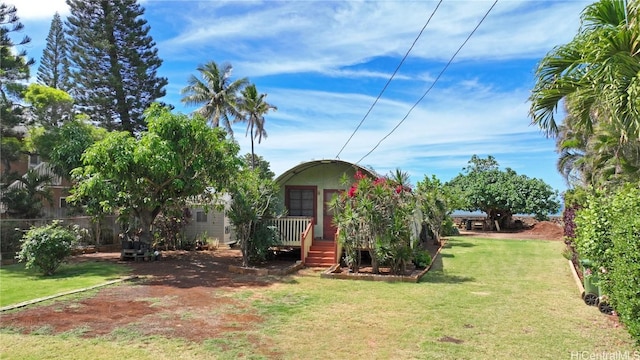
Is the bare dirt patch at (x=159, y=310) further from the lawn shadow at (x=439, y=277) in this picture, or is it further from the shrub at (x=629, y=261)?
the shrub at (x=629, y=261)

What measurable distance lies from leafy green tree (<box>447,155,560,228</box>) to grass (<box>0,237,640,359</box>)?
20.2 metres

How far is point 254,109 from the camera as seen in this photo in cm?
3478

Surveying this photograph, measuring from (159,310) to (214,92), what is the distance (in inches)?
1116

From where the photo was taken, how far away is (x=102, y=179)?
1252 cm

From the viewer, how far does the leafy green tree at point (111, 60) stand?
30562 millimetres

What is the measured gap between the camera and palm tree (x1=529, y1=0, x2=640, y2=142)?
5.78m

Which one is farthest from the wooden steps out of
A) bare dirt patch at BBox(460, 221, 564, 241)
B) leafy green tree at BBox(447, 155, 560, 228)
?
leafy green tree at BBox(447, 155, 560, 228)

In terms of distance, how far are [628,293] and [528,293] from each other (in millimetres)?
4591

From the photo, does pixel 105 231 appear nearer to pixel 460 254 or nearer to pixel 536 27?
pixel 460 254

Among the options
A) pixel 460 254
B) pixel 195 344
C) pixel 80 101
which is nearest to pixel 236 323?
pixel 195 344

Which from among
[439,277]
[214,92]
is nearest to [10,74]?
[214,92]

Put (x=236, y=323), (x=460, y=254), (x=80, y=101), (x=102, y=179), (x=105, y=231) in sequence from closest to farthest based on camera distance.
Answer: (x=236, y=323), (x=102, y=179), (x=460, y=254), (x=105, y=231), (x=80, y=101)

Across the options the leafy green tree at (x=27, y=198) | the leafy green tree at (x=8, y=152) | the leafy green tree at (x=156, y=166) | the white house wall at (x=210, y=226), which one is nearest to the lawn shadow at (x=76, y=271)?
the leafy green tree at (x=156, y=166)

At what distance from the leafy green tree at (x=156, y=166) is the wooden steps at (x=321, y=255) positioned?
3.78 m
